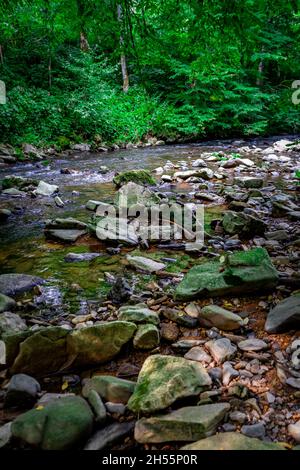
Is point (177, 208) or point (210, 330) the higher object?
point (177, 208)

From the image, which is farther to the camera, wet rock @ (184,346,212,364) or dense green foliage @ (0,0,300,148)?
dense green foliage @ (0,0,300,148)

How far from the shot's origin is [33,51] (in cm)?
1712

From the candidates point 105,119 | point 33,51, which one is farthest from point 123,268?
point 33,51

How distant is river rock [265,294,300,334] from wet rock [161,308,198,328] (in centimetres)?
54

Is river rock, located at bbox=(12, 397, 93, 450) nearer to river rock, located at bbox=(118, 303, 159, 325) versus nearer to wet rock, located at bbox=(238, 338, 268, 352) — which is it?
river rock, located at bbox=(118, 303, 159, 325)

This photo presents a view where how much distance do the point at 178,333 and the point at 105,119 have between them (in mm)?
14528

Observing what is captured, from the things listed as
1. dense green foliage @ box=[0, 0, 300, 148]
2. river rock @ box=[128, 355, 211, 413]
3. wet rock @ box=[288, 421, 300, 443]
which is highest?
dense green foliage @ box=[0, 0, 300, 148]

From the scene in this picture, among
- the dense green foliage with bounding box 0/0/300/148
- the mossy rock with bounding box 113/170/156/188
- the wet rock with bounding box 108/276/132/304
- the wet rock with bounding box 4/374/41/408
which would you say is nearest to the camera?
the wet rock with bounding box 4/374/41/408

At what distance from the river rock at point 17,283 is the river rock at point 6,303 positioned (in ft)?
0.76

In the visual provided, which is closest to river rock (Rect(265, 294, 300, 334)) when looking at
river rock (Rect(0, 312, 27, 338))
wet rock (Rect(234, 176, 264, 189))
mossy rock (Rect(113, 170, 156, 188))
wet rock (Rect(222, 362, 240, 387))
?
wet rock (Rect(222, 362, 240, 387))

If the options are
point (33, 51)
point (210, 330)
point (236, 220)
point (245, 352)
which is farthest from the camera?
point (33, 51)

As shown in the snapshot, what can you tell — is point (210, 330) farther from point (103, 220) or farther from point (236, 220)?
point (103, 220)

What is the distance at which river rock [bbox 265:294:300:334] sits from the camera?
230 centimetres

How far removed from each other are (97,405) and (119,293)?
4.51 feet
